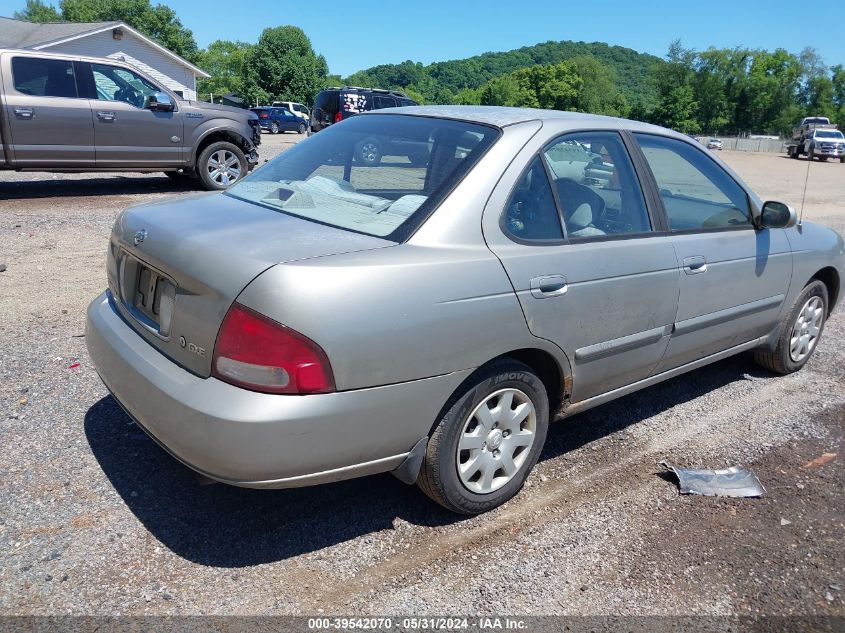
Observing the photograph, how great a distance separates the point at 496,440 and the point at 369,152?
156 centimetres

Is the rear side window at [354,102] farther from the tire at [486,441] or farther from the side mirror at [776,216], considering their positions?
the tire at [486,441]

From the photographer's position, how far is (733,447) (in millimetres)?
3965

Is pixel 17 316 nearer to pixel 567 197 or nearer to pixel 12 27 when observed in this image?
pixel 567 197

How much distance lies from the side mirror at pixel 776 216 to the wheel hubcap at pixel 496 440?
210 cm

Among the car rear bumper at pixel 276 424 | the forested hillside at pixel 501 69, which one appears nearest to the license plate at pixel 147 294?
the car rear bumper at pixel 276 424

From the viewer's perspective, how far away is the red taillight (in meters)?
2.39

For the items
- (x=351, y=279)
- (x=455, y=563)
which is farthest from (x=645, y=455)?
(x=351, y=279)

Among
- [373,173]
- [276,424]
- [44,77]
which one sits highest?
[44,77]

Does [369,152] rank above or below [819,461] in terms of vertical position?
above

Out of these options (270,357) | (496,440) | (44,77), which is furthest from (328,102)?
(270,357)

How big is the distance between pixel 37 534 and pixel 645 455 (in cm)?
290

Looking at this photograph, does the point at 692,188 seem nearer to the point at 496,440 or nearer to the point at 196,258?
the point at 496,440

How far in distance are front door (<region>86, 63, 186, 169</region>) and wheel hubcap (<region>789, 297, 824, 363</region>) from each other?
9230mm

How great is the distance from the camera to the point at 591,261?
10.6ft
